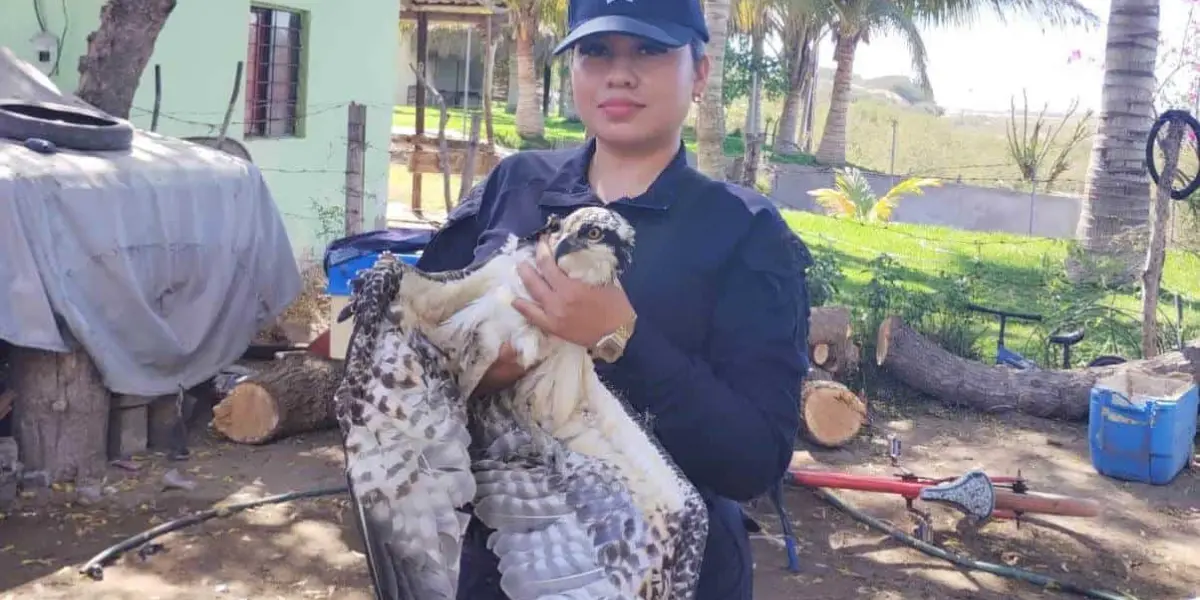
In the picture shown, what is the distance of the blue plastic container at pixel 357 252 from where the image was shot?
6.95m

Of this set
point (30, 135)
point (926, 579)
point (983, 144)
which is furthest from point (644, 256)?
point (983, 144)

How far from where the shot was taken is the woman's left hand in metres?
1.70

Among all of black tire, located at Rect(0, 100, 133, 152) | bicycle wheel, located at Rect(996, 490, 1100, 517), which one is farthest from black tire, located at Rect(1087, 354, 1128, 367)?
black tire, located at Rect(0, 100, 133, 152)

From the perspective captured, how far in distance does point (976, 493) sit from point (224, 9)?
8362 millimetres

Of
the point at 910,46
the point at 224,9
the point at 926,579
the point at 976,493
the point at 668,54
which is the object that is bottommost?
the point at 926,579

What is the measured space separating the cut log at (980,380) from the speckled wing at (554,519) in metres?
7.62

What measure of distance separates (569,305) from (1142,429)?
7.00 metres

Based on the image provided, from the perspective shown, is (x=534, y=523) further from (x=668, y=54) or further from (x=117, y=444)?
(x=117, y=444)

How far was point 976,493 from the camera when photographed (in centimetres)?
612

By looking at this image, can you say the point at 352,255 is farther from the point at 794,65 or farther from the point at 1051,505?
the point at 794,65

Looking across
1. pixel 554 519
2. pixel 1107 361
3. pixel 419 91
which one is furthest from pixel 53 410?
pixel 419 91

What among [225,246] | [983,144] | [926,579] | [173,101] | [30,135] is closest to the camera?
[926,579]

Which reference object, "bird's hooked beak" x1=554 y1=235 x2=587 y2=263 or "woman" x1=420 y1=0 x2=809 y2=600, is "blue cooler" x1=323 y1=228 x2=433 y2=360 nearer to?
"woman" x1=420 y1=0 x2=809 y2=600

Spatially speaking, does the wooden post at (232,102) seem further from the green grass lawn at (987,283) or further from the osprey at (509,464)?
the osprey at (509,464)
